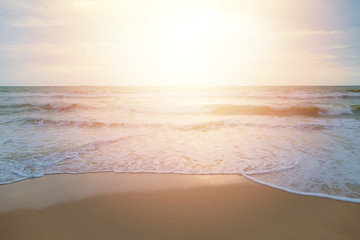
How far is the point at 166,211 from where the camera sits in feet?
11.1

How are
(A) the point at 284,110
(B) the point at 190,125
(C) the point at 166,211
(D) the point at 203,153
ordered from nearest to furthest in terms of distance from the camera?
(C) the point at 166,211 → (D) the point at 203,153 → (B) the point at 190,125 → (A) the point at 284,110

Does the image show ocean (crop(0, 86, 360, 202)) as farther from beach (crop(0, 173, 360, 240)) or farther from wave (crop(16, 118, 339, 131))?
beach (crop(0, 173, 360, 240))

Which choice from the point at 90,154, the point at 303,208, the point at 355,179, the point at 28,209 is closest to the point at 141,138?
→ the point at 90,154

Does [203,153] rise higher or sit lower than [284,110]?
lower

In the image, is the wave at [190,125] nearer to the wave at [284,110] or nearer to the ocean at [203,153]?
the ocean at [203,153]

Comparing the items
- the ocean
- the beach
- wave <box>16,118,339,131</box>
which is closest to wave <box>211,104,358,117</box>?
wave <box>16,118,339,131</box>

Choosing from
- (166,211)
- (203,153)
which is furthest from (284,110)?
(166,211)

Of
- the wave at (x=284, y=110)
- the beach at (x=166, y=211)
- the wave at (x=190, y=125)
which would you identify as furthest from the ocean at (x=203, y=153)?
the wave at (x=284, y=110)

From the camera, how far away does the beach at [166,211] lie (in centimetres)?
286

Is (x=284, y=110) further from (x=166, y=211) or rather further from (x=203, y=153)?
(x=166, y=211)

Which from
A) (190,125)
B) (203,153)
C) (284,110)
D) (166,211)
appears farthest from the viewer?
(284,110)

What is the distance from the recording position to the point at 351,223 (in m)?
3.06

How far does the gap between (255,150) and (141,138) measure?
169 inches

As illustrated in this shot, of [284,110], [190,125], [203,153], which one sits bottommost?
[203,153]
